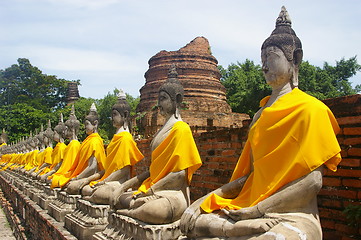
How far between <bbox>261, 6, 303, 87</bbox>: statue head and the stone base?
1.90 m

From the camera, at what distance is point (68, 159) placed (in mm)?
9406

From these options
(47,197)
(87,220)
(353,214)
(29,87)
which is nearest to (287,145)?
(353,214)

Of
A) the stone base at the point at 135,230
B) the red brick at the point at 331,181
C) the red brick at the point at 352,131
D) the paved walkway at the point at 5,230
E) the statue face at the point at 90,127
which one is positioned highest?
the statue face at the point at 90,127

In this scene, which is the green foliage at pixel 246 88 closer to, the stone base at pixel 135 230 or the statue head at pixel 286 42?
the stone base at pixel 135 230

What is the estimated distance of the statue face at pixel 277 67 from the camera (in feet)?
11.1

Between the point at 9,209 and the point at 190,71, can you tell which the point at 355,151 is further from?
the point at 190,71

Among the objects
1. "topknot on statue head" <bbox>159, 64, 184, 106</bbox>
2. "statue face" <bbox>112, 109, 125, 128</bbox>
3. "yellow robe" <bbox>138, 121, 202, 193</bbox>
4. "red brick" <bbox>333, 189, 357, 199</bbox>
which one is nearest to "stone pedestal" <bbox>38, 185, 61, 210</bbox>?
"statue face" <bbox>112, 109, 125, 128</bbox>

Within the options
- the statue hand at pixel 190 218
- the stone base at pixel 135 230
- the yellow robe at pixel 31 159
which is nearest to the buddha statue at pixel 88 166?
the stone base at pixel 135 230

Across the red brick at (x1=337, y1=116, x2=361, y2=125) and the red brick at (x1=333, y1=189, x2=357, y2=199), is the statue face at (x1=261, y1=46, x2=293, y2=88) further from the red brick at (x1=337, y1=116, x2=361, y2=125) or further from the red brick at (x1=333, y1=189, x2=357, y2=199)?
the red brick at (x1=333, y1=189, x2=357, y2=199)

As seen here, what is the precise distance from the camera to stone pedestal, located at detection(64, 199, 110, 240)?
5.71m

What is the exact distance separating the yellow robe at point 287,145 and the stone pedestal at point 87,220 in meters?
2.82

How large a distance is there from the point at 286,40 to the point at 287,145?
91 cm

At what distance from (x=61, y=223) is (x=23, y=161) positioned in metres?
14.0

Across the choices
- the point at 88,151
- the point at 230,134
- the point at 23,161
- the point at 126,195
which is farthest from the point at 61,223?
the point at 23,161
